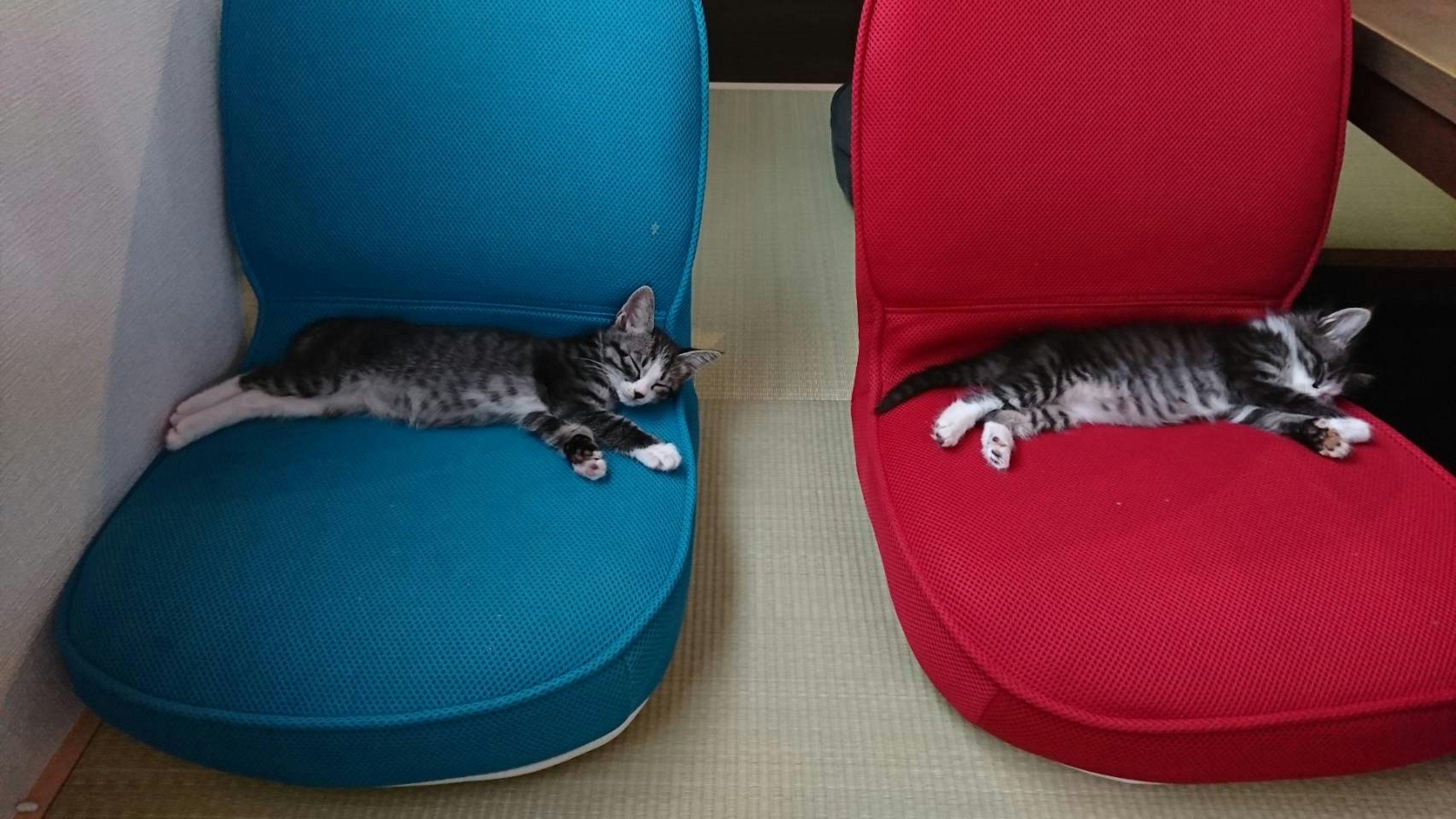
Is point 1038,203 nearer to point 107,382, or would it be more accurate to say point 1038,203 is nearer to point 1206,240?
point 1206,240

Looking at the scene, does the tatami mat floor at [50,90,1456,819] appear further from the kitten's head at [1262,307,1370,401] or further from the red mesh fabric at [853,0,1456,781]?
the kitten's head at [1262,307,1370,401]

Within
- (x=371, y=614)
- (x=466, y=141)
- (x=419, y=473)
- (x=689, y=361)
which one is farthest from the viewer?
(x=689, y=361)

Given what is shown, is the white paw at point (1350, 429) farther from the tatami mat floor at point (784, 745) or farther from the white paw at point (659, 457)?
the white paw at point (659, 457)

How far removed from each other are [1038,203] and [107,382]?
1390 mm

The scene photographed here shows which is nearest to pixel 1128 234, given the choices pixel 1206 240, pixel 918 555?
pixel 1206 240

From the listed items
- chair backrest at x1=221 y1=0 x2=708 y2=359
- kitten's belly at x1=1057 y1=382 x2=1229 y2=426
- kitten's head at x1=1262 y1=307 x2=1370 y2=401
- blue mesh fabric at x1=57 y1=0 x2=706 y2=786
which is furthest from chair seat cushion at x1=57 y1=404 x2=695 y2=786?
kitten's head at x1=1262 y1=307 x2=1370 y2=401

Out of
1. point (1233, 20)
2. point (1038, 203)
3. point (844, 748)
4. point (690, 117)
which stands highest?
point (1233, 20)

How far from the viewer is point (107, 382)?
46.3 inches

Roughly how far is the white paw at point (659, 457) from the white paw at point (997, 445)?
1.55 ft

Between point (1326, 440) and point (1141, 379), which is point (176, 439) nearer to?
point (1141, 379)

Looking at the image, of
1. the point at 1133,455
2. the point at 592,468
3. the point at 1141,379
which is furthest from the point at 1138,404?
the point at 592,468

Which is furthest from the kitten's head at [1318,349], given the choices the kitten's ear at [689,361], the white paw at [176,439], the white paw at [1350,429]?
the white paw at [176,439]

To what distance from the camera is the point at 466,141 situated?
1.36 m

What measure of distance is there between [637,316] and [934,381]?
0.51 meters
